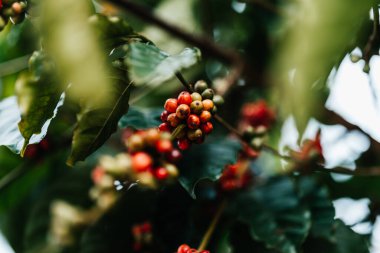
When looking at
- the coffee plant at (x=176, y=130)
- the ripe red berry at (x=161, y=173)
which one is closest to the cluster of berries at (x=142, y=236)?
the coffee plant at (x=176, y=130)

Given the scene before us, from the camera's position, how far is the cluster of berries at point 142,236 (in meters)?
1.31

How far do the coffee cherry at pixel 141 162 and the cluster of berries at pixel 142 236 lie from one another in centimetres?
36

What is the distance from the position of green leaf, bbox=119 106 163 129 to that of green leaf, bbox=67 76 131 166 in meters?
0.24

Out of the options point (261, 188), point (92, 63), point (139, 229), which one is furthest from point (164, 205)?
point (92, 63)

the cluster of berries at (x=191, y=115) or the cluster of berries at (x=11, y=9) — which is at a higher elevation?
the cluster of berries at (x=11, y=9)

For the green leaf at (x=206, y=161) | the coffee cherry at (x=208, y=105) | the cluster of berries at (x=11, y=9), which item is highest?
the cluster of berries at (x=11, y=9)

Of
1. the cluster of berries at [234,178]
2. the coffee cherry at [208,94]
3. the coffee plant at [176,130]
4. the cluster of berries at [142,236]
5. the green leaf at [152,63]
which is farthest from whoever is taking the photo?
the cluster of berries at [234,178]

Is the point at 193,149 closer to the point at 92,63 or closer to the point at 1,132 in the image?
the point at 1,132

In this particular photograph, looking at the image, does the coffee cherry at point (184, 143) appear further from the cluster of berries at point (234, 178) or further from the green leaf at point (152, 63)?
the cluster of berries at point (234, 178)

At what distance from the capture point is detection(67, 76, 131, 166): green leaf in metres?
0.83

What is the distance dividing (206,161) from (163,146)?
8.5 inches

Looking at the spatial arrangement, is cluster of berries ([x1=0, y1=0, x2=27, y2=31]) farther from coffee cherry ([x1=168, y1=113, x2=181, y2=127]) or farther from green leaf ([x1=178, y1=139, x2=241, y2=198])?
green leaf ([x1=178, y1=139, x2=241, y2=198])

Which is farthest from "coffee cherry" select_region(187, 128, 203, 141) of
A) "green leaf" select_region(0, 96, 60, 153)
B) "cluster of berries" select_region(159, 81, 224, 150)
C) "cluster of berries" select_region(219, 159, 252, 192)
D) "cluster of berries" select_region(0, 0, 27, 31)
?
"cluster of berries" select_region(219, 159, 252, 192)

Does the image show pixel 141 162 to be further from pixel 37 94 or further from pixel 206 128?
pixel 37 94
